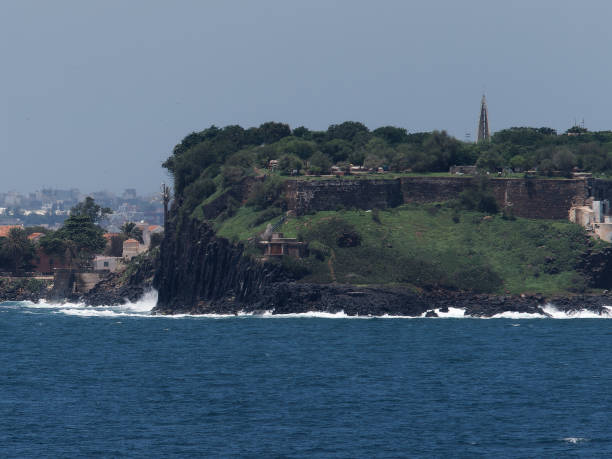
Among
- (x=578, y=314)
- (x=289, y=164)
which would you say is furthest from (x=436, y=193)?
(x=578, y=314)

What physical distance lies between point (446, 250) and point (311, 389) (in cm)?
5558

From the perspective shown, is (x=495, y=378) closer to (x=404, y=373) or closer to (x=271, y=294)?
(x=404, y=373)

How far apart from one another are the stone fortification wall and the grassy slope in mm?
2032

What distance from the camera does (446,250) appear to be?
464 feet

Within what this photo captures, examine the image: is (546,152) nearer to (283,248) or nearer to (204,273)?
(283,248)

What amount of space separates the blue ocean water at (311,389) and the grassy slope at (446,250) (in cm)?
863

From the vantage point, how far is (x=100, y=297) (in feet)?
563

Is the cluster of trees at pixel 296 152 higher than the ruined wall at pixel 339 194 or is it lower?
higher

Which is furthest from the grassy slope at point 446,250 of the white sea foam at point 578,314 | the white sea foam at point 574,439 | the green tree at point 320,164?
the white sea foam at point 574,439

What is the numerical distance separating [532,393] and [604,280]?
178ft

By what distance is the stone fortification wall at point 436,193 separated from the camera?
152250 millimetres

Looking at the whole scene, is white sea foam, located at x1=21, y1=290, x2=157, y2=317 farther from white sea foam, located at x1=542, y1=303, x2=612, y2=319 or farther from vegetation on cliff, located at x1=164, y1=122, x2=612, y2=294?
white sea foam, located at x1=542, y1=303, x2=612, y2=319

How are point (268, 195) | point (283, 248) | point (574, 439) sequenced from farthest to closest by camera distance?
1. point (268, 195)
2. point (283, 248)
3. point (574, 439)

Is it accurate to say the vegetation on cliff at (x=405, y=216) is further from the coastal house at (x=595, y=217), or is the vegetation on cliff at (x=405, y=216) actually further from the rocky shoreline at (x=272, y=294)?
the rocky shoreline at (x=272, y=294)
